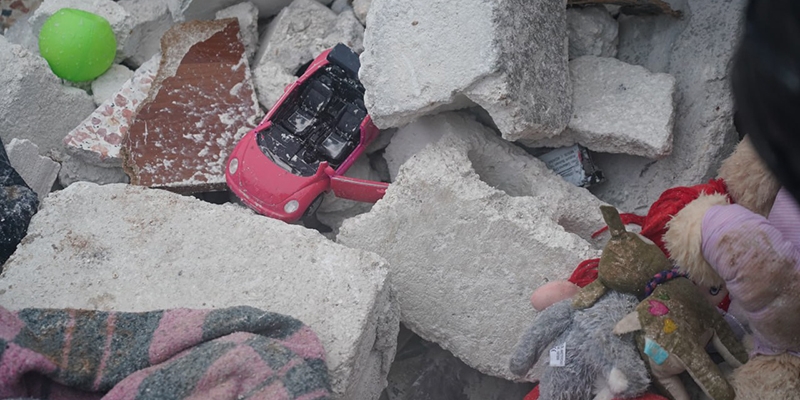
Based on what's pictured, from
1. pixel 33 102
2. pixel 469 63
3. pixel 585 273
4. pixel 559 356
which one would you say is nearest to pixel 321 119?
pixel 469 63

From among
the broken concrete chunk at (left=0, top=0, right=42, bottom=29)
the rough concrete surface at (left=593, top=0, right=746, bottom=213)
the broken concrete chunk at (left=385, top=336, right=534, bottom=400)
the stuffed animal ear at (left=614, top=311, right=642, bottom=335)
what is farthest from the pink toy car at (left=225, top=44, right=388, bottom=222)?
the broken concrete chunk at (left=0, top=0, right=42, bottom=29)

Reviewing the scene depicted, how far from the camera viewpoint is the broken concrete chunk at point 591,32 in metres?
2.27

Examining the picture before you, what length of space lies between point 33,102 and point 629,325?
181 centimetres

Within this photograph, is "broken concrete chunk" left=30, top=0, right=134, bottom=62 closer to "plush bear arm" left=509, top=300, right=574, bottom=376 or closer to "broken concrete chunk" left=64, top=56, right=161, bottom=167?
"broken concrete chunk" left=64, top=56, right=161, bottom=167

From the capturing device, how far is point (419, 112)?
77.6 inches

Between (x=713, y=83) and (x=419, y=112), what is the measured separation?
0.80 metres

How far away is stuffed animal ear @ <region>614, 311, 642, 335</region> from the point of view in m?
1.48

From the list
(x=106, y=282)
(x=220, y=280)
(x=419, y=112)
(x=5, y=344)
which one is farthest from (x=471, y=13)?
(x=5, y=344)

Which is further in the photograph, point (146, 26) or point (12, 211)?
point (146, 26)

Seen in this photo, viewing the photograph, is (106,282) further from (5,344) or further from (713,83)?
(713,83)

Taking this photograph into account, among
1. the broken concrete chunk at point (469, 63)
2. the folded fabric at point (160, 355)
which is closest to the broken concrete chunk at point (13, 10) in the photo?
the broken concrete chunk at point (469, 63)

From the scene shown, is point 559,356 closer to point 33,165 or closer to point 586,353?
point 586,353

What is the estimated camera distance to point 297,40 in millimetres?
2496

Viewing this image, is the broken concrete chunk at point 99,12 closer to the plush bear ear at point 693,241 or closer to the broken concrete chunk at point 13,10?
the broken concrete chunk at point 13,10
